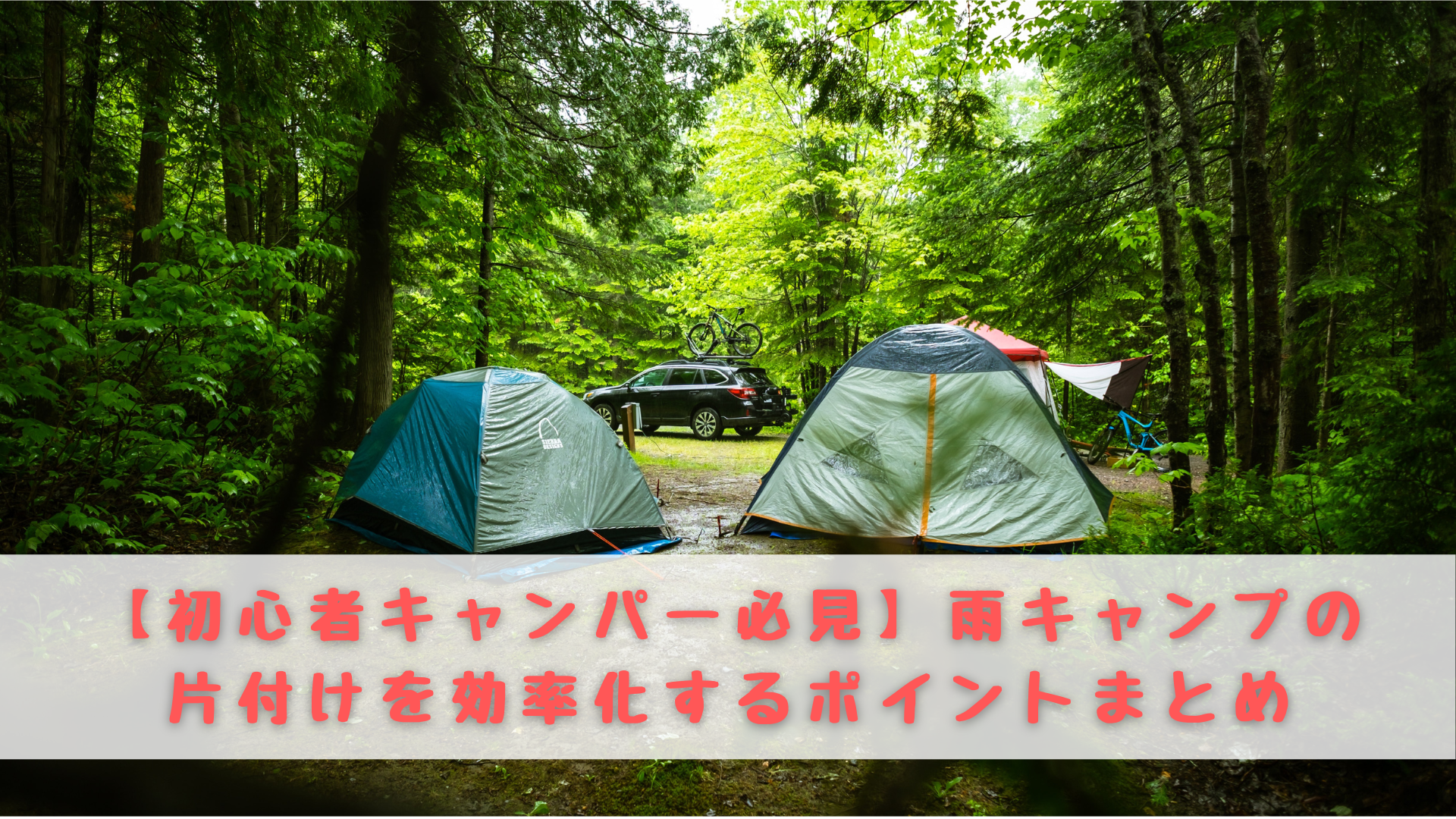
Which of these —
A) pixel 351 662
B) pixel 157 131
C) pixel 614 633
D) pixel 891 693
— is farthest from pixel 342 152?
pixel 891 693

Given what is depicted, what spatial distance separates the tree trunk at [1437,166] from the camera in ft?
12.8

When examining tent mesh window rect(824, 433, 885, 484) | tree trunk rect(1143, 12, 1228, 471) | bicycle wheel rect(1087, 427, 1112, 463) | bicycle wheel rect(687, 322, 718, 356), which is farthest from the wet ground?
bicycle wheel rect(687, 322, 718, 356)

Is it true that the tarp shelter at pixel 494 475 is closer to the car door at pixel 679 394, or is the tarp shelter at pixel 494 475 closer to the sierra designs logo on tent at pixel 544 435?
the sierra designs logo on tent at pixel 544 435

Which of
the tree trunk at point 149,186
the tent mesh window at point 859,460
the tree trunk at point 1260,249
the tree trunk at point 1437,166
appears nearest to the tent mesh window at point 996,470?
the tent mesh window at point 859,460

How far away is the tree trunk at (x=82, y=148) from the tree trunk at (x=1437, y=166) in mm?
8120

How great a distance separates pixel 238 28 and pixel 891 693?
13.4 feet

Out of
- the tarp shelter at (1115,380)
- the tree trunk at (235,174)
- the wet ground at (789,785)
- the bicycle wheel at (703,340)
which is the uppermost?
the tree trunk at (235,174)

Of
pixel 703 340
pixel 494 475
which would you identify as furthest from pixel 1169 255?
pixel 703 340

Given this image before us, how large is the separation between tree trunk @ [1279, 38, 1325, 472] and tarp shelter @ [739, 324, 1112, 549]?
5.58 feet

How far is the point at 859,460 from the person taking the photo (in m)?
6.01

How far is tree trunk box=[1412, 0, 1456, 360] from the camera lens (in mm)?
3902

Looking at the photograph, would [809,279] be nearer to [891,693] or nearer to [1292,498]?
[1292,498]

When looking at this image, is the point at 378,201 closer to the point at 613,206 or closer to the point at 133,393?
the point at 133,393
